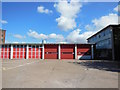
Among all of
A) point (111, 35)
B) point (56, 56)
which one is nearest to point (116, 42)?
point (111, 35)

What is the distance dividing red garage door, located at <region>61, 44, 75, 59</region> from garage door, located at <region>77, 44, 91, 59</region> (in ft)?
5.36

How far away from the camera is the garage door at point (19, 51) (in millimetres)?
37188

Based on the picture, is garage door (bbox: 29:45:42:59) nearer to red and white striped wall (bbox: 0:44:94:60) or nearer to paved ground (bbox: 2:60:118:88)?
red and white striped wall (bbox: 0:44:94:60)

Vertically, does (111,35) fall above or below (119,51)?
above

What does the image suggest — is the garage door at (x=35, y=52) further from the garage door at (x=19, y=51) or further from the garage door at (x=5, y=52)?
the garage door at (x=5, y=52)

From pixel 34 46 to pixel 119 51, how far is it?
21.8 m

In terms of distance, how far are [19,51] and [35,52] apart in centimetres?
441

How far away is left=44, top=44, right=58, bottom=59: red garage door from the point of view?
37.5 metres

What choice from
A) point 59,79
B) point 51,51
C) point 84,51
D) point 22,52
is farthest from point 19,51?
point 59,79

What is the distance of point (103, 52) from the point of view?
39.0 m

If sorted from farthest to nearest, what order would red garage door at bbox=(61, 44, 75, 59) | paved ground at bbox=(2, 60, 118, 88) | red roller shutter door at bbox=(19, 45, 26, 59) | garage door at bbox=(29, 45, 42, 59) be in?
red garage door at bbox=(61, 44, 75, 59) → red roller shutter door at bbox=(19, 45, 26, 59) → garage door at bbox=(29, 45, 42, 59) → paved ground at bbox=(2, 60, 118, 88)

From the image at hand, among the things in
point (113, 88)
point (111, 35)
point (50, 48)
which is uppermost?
point (111, 35)

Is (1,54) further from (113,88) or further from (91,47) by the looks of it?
(113,88)

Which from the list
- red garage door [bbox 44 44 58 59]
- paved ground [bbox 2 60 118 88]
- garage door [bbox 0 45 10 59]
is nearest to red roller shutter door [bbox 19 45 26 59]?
garage door [bbox 0 45 10 59]
